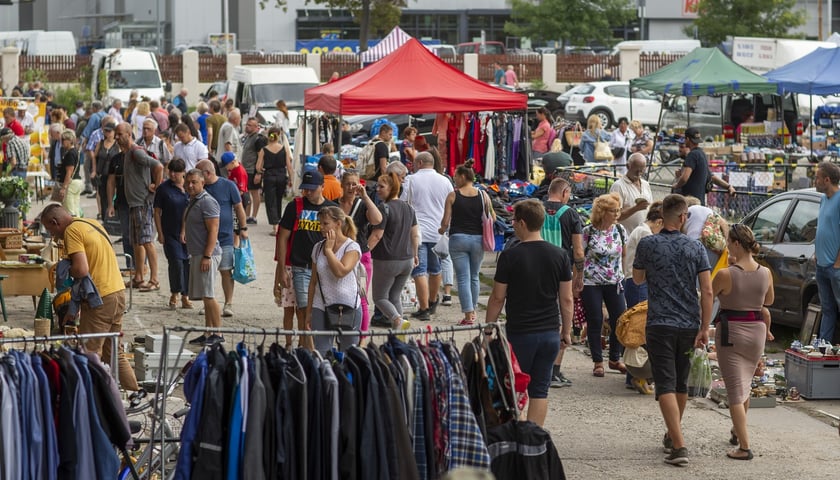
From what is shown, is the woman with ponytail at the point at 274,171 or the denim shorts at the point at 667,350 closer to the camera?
the denim shorts at the point at 667,350

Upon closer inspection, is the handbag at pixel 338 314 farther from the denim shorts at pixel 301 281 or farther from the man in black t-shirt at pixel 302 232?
the denim shorts at pixel 301 281

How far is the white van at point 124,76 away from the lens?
37.6 m

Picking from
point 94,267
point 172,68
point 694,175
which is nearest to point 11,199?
point 94,267

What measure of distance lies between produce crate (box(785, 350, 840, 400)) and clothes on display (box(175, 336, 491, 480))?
5107 mm

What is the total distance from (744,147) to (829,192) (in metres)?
14.3

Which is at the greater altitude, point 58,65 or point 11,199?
point 58,65

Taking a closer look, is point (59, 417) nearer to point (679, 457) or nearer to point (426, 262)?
point (679, 457)

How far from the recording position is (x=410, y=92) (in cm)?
1656

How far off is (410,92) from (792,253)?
6279 millimetres

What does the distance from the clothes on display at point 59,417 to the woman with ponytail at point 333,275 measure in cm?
285

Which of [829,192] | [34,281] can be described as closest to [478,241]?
[829,192]

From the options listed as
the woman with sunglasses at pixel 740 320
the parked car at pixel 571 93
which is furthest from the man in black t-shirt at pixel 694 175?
the parked car at pixel 571 93

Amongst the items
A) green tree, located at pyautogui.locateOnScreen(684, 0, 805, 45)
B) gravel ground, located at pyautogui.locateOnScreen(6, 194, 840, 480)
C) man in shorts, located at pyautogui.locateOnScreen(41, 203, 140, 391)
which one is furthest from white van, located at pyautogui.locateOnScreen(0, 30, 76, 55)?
man in shorts, located at pyautogui.locateOnScreen(41, 203, 140, 391)

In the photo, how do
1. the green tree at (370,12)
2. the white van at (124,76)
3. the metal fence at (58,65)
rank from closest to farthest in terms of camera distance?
the white van at (124,76) → the metal fence at (58,65) → the green tree at (370,12)
